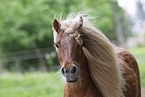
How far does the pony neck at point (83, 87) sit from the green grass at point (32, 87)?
4053mm

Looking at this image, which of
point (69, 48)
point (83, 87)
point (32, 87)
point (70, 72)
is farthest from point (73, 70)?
point (32, 87)

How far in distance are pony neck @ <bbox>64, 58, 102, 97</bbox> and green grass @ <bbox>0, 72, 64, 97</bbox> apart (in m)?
4.05

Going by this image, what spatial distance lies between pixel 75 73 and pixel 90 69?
1.58ft

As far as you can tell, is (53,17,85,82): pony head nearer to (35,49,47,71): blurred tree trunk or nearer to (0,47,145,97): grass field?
(0,47,145,97): grass field

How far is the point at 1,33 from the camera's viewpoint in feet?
53.8

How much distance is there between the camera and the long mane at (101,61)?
2.51 metres

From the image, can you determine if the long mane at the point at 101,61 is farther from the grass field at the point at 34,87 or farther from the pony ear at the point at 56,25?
the grass field at the point at 34,87

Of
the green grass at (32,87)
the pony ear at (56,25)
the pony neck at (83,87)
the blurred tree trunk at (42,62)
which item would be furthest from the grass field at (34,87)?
the pony ear at (56,25)

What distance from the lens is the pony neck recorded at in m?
2.50

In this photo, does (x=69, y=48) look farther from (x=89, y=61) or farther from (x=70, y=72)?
(x=89, y=61)

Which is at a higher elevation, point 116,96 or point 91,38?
point 91,38

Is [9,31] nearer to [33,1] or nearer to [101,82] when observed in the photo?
[33,1]

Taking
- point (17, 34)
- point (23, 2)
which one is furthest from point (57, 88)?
point (23, 2)

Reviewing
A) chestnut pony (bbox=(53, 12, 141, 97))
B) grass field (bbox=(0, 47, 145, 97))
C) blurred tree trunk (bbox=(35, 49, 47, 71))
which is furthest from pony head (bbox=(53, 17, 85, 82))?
blurred tree trunk (bbox=(35, 49, 47, 71))
